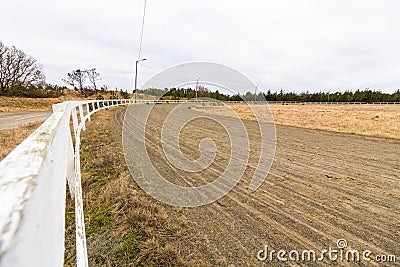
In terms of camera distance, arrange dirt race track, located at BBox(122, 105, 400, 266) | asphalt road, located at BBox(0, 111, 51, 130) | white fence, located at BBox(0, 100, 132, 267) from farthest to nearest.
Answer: asphalt road, located at BBox(0, 111, 51, 130) → dirt race track, located at BBox(122, 105, 400, 266) → white fence, located at BBox(0, 100, 132, 267)

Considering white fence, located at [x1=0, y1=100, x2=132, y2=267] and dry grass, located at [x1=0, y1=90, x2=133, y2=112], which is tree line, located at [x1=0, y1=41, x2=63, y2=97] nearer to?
dry grass, located at [x1=0, y1=90, x2=133, y2=112]

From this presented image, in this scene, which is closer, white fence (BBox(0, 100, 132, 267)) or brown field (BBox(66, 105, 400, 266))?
white fence (BBox(0, 100, 132, 267))

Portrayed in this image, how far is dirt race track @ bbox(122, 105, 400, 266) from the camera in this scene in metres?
2.43

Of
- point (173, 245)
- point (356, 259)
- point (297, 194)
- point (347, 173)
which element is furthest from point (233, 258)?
point (347, 173)

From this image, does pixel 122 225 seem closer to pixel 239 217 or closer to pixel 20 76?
pixel 239 217

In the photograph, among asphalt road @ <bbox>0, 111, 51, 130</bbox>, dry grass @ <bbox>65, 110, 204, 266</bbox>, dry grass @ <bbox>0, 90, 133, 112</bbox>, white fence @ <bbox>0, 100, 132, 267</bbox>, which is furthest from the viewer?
dry grass @ <bbox>0, 90, 133, 112</bbox>

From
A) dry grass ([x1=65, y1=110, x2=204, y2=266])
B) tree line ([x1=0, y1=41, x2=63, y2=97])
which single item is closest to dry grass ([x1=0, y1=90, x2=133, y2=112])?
tree line ([x1=0, y1=41, x2=63, y2=97])

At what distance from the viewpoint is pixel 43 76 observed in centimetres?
3359

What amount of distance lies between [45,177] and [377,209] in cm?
411

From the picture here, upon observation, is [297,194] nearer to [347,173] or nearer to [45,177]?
[347,173]

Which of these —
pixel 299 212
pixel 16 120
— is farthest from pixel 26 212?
pixel 16 120

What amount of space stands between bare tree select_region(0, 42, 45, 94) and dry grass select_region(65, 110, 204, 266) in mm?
34320

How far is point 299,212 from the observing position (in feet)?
10.1

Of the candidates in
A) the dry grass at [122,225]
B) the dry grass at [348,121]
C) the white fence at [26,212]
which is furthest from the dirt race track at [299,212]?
the dry grass at [348,121]
